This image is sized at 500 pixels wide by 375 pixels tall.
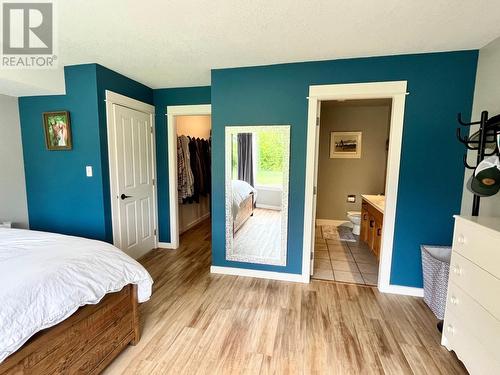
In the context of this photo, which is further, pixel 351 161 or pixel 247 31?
pixel 351 161

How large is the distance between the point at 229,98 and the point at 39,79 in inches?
73.4

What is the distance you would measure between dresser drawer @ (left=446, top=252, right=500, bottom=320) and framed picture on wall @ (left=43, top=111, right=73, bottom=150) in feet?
11.8

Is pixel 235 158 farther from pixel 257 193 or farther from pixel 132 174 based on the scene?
pixel 132 174

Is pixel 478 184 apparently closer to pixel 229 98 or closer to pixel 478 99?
pixel 478 99

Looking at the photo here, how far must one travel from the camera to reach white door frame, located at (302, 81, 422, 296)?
232 centimetres

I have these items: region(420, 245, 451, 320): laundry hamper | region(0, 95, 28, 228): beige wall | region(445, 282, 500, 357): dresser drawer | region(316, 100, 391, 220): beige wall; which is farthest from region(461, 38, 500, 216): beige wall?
region(0, 95, 28, 228): beige wall

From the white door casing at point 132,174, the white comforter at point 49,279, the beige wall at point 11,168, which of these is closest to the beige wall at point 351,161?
the white door casing at point 132,174

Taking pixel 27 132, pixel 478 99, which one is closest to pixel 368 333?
pixel 478 99

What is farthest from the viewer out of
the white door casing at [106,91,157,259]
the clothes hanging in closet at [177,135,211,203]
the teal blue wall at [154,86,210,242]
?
the clothes hanging in closet at [177,135,211,203]

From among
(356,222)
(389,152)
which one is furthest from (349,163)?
(389,152)

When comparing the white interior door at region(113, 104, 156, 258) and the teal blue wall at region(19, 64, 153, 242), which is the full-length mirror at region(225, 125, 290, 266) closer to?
the white interior door at region(113, 104, 156, 258)

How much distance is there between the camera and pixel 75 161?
2.67 meters

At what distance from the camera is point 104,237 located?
2.71 m

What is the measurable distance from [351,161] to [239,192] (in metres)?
2.91
